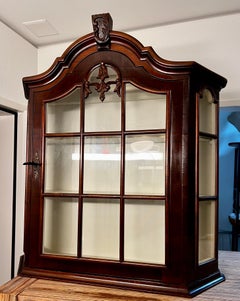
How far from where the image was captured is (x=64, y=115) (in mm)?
1344

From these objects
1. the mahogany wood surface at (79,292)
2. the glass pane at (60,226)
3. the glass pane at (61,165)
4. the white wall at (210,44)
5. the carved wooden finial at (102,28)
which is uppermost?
the white wall at (210,44)

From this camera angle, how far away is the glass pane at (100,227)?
4.10 ft

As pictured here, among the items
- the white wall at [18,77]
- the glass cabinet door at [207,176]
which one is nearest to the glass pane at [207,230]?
the glass cabinet door at [207,176]

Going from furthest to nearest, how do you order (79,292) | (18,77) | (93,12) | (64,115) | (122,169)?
(18,77) < (93,12) < (64,115) < (122,169) < (79,292)

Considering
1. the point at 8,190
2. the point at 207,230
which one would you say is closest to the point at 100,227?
the point at 207,230

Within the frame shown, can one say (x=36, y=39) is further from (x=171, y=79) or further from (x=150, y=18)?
(x=171, y=79)

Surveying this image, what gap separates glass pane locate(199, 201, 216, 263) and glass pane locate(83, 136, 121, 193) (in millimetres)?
347

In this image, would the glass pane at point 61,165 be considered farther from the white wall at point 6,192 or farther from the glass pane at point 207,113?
the white wall at point 6,192

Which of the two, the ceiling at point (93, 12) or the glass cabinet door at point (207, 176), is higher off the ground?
the ceiling at point (93, 12)

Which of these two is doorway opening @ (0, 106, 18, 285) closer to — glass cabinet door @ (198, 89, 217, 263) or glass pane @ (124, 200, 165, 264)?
glass pane @ (124, 200, 165, 264)

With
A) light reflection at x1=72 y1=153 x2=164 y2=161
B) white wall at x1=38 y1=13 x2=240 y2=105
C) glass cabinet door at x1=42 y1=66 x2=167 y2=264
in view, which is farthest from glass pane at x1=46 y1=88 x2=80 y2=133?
white wall at x1=38 y1=13 x2=240 y2=105

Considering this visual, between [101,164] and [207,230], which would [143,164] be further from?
[207,230]

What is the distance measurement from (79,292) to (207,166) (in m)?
0.65

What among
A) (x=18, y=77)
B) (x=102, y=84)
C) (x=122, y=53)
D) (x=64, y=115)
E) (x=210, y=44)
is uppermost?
(x=210, y=44)
